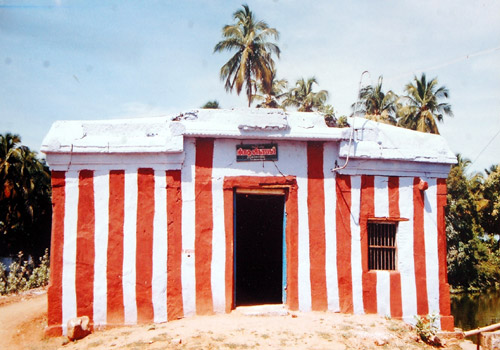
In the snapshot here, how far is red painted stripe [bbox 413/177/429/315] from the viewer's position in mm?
8430

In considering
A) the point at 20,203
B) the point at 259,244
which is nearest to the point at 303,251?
the point at 259,244

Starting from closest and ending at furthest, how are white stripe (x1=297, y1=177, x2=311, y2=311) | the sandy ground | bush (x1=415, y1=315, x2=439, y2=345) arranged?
the sandy ground, bush (x1=415, y1=315, x2=439, y2=345), white stripe (x1=297, y1=177, x2=311, y2=311)

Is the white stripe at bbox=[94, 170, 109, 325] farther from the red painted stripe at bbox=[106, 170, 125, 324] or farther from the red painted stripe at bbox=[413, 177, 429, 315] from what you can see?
the red painted stripe at bbox=[413, 177, 429, 315]

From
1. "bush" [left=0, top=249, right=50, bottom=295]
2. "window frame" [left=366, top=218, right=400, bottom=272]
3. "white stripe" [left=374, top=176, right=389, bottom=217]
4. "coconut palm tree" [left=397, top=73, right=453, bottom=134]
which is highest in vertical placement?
"coconut palm tree" [left=397, top=73, right=453, bottom=134]

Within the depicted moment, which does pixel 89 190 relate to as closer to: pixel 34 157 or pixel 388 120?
pixel 34 157

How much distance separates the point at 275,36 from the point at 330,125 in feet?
60.5

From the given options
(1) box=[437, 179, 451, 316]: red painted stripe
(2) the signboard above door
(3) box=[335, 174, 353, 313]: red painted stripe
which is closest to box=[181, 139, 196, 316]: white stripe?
(2) the signboard above door

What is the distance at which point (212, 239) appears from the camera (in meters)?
8.02

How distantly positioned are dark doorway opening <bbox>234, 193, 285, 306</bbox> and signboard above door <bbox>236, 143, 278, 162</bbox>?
3.29 meters

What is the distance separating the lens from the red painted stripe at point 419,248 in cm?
843

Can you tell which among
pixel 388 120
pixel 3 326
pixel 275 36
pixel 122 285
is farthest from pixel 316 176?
pixel 388 120

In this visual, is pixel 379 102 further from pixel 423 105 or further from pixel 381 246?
pixel 381 246

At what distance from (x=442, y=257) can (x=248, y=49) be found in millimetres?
19665

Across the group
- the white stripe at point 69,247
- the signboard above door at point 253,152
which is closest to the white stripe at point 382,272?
the signboard above door at point 253,152
